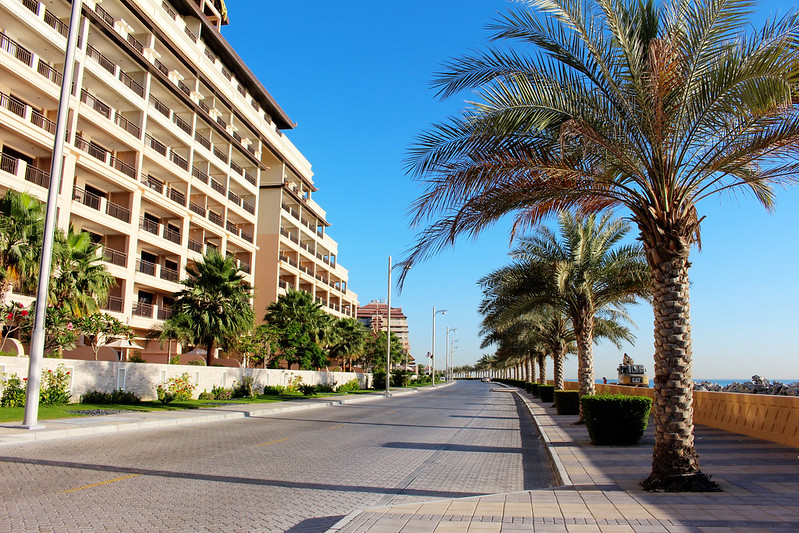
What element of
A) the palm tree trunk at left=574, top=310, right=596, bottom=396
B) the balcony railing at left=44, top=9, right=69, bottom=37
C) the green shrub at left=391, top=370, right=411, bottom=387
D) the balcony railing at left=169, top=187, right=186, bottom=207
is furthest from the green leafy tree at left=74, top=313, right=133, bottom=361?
the green shrub at left=391, top=370, right=411, bottom=387

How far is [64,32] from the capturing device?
103 feet

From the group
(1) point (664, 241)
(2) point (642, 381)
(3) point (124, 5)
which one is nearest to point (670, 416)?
(1) point (664, 241)

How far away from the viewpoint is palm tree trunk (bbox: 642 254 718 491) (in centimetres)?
783

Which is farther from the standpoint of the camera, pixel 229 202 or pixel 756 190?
pixel 229 202

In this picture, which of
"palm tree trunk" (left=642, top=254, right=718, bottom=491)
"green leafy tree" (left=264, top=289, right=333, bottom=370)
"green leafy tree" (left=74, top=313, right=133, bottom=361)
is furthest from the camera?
"green leafy tree" (left=264, top=289, right=333, bottom=370)

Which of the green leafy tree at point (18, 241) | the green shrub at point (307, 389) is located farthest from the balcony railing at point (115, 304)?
the green leafy tree at point (18, 241)

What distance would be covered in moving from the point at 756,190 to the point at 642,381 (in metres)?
46.3

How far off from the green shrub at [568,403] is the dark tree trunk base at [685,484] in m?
16.8

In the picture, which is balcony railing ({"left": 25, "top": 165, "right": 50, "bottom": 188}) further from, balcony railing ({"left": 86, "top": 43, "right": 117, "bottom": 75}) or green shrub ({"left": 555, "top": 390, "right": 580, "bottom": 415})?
green shrub ({"left": 555, "top": 390, "right": 580, "bottom": 415})

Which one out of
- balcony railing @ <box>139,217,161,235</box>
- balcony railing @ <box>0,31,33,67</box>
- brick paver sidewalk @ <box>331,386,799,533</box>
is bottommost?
brick paver sidewalk @ <box>331,386,799,533</box>

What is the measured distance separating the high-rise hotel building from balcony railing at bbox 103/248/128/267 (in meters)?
0.07

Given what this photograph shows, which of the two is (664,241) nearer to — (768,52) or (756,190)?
(768,52)

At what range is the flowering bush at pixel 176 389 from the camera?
24188 mm

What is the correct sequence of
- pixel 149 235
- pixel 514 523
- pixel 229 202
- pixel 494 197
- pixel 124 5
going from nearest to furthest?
pixel 514 523, pixel 494 197, pixel 124 5, pixel 149 235, pixel 229 202
